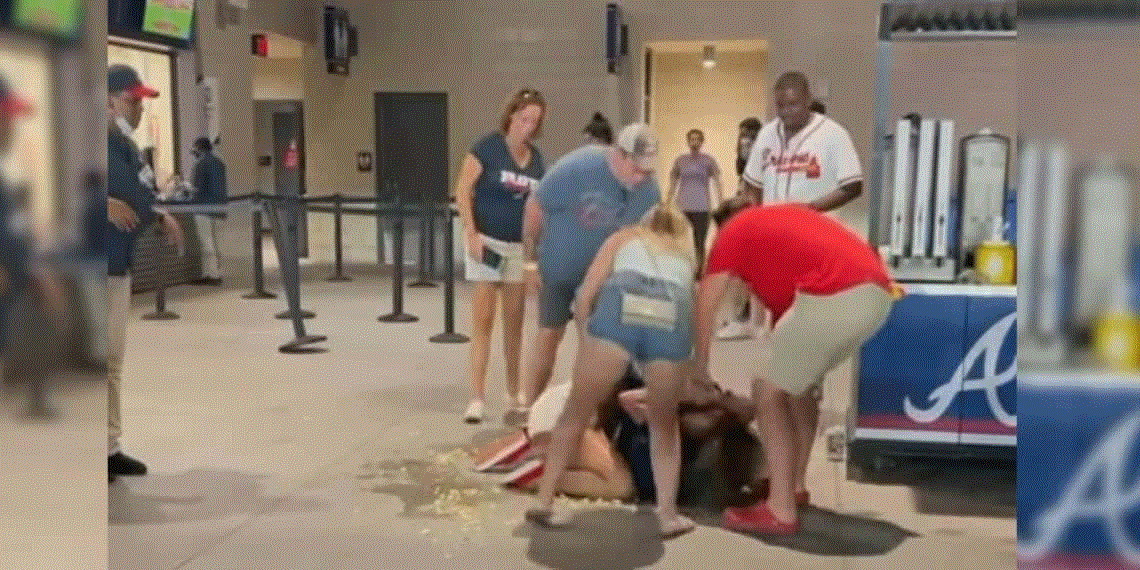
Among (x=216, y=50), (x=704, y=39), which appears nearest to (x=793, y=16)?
(x=704, y=39)

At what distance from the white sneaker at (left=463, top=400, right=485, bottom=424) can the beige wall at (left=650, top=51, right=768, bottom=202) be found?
9.24 meters

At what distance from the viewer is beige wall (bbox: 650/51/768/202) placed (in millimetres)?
13570

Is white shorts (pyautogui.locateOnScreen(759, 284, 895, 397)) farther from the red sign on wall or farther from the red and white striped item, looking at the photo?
the red sign on wall

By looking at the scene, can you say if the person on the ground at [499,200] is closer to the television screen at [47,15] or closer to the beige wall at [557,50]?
the television screen at [47,15]

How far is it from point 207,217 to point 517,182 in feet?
17.9

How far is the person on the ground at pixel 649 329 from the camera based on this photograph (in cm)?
305

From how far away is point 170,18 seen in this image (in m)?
8.74

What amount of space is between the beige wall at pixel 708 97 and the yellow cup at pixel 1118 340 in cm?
1258

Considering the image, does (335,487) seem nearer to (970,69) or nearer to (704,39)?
(970,69)

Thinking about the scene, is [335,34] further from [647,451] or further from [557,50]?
[647,451]

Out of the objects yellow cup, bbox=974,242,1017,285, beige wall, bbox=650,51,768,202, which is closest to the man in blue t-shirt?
yellow cup, bbox=974,242,1017,285

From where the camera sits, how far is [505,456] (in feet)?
12.7

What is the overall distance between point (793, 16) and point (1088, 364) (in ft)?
37.3

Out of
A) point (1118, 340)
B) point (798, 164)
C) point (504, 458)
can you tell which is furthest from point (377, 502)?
point (1118, 340)
